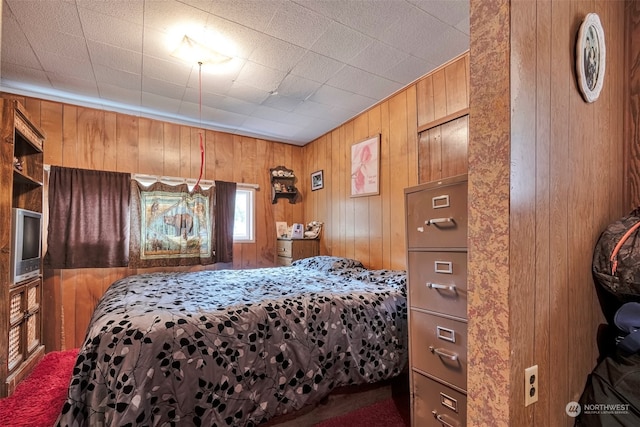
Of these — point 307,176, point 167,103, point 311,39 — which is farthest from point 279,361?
point 307,176

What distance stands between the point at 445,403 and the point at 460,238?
81 centimetres

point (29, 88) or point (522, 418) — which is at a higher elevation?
point (29, 88)

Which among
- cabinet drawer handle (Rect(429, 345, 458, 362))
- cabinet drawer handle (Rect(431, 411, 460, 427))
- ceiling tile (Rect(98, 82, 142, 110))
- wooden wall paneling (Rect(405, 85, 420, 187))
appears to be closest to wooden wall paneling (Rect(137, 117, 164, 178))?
ceiling tile (Rect(98, 82, 142, 110))

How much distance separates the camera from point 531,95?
0.80 metres

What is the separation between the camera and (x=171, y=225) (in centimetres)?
350

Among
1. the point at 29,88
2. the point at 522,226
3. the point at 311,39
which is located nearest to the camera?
the point at 522,226

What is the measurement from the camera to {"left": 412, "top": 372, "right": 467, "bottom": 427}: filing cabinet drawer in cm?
144

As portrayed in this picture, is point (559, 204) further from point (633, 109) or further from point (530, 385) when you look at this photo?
point (633, 109)

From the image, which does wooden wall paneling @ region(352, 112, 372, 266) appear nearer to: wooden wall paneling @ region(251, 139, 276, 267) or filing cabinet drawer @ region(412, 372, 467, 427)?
wooden wall paneling @ region(251, 139, 276, 267)

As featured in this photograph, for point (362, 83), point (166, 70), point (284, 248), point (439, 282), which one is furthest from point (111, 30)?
point (284, 248)

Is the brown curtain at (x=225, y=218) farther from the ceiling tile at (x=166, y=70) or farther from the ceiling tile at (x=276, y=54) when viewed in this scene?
the ceiling tile at (x=276, y=54)

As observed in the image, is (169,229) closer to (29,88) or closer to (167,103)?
(167,103)

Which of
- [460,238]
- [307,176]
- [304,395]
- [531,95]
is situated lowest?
[304,395]

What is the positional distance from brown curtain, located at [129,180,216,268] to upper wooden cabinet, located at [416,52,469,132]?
2.55 meters
